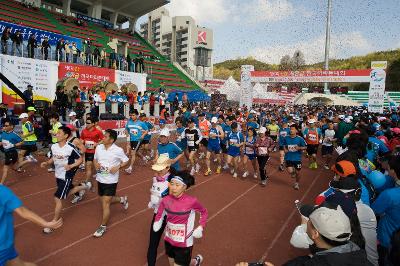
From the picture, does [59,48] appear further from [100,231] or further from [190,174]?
[190,174]

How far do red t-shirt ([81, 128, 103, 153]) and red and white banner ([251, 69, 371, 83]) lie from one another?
21637 millimetres

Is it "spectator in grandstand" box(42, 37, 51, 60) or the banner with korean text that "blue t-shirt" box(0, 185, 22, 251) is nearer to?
the banner with korean text

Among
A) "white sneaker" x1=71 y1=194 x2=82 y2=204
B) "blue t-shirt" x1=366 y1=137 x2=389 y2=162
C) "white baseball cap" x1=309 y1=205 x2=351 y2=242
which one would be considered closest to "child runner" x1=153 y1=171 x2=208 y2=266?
"white baseball cap" x1=309 y1=205 x2=351 y2=242

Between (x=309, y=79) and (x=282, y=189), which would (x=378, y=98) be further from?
(x=282, y=189)

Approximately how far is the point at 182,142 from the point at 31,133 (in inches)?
183

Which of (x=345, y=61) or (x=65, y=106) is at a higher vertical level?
(x=345, y=61)

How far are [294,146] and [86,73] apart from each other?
1670 centimetres

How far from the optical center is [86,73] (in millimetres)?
21562

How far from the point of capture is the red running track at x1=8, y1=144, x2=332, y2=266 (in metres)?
5.27

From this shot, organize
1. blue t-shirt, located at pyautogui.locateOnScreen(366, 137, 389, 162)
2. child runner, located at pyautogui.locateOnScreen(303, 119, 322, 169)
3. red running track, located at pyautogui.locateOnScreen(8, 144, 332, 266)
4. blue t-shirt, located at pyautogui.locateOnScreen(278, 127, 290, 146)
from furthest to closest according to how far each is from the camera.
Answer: child runner, located at pyautogui.locateOnScreen(303, 119, 322, 169) < blue t-shirt, located at pyautogui.locateOnScreen(278, 127, 290, 146) < blue t-shirt, located at pyautogui.locateOnScreen(366, 137, 389, 162) < red running track, located at pyautogui.locateOnScreen(8, 144, 332, 266)

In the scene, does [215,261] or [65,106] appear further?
[65,106]

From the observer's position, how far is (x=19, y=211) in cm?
322

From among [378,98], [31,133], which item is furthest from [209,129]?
[378,98]

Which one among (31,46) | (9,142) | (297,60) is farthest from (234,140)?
(297,60)
